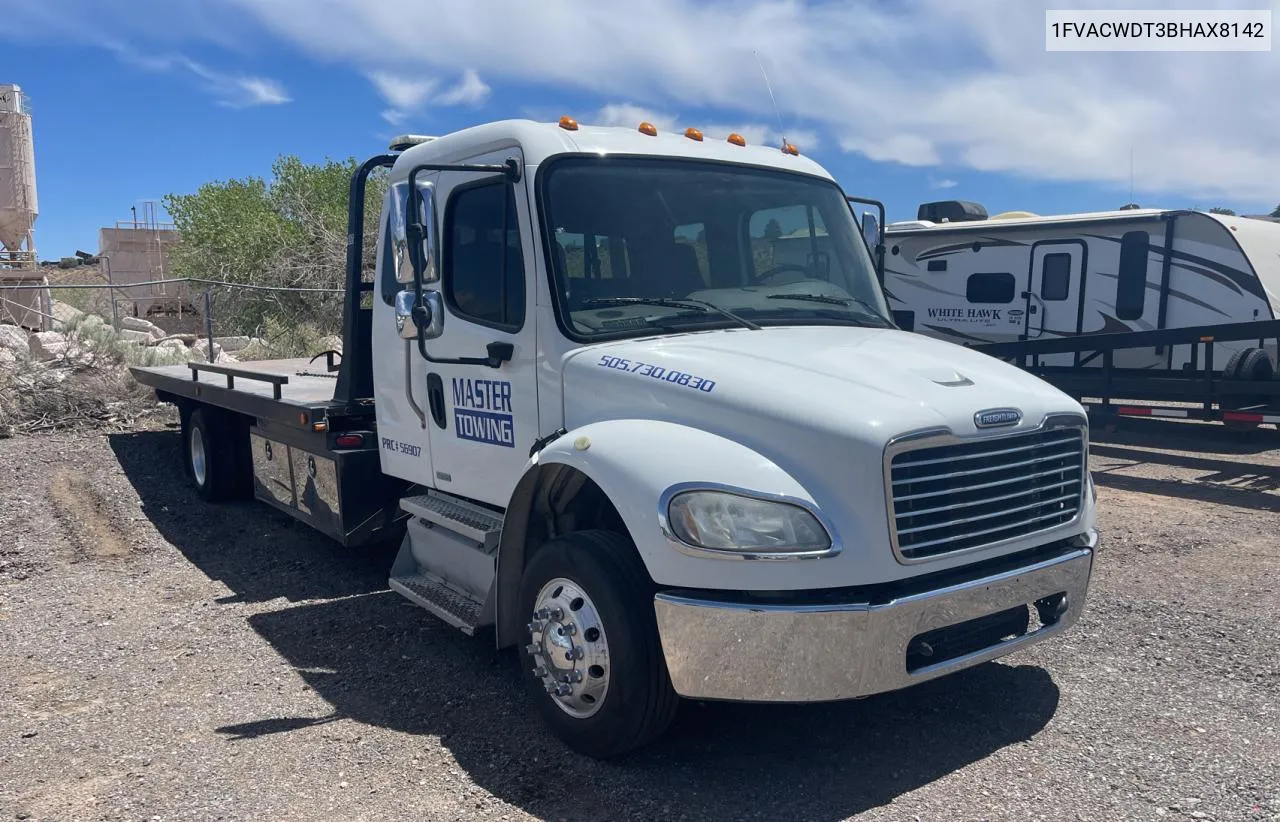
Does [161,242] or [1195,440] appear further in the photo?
[161,242]

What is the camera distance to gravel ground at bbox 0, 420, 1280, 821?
3.61 metres

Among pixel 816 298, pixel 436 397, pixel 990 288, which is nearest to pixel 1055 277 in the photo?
pixel 990 288

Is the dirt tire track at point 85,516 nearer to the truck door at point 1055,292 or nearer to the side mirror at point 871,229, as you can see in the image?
the side mirror at point 871,229

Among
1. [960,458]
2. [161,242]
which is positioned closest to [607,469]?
[960,458]

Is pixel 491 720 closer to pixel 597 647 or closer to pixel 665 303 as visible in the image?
pixel 597 647

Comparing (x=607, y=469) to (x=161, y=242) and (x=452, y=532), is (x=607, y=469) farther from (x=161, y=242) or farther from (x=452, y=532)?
(x=161, y=242)

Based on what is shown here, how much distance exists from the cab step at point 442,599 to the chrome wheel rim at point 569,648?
0.59 meters

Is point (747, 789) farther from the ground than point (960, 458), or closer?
closer

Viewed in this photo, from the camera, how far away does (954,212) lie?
15.6 meters

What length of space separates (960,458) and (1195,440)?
10.5 meters

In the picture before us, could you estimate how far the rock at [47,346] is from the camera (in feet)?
42.3

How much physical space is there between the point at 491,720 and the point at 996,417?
2419 mm

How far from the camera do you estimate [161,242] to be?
54.2m

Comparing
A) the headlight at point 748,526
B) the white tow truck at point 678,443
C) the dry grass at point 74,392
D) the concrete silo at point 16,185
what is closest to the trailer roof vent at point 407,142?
the white tow truck at point 678,443
